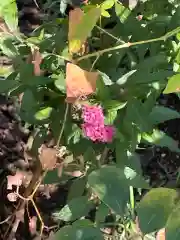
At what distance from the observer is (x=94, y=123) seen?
1.15 meters

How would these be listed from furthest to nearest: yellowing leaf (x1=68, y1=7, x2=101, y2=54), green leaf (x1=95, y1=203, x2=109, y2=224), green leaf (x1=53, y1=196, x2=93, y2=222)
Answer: green leaf (x1=95, y1=203, x2=109, y2=224) < green leaf (x1=53, y1=196, x2=93, y2=222) < yellowing leaf (x1=68, y1=7, x2=101, y2=54)

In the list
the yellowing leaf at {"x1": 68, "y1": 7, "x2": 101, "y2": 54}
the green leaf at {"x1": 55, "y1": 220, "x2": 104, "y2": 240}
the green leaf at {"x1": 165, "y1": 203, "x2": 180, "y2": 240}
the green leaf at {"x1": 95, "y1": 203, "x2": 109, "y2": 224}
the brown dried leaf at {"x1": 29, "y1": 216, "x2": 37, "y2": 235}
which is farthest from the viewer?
the brown dried leaf at {"x1": 29, "y1": 216, "x2": 37, "y2": 235}

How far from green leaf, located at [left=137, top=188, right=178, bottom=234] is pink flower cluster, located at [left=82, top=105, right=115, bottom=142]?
0.31 metres

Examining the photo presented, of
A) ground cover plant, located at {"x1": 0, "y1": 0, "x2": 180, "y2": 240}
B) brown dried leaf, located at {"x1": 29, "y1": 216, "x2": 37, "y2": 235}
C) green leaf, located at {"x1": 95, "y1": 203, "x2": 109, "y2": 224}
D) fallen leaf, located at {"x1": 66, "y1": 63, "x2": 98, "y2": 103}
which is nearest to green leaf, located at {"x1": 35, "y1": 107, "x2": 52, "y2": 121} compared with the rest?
ground cover plant, located at {"x1": 0, "y1": 0, "x2": 180, "y2": 240}

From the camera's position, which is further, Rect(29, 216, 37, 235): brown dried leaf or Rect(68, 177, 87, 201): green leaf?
Rect(29, 216, 37, 235): brown dried leaf

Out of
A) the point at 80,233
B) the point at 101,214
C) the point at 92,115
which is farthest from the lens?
the point at 101,214

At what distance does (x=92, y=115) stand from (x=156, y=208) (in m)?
0.32

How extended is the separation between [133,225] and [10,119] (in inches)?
38.8

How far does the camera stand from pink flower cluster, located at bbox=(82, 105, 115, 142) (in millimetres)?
1142

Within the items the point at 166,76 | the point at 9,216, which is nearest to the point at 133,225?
the point at 166,76

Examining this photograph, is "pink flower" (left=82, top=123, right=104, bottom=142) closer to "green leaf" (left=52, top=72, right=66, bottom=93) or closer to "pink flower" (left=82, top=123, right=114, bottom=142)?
"pink flower" (left=82, top=123, right=114, bottom=142)

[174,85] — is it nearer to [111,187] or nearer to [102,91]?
[111,187]

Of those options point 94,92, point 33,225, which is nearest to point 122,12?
point 94,92

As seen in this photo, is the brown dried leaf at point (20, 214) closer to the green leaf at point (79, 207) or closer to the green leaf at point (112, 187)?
the green leaf at point (79, 207)
